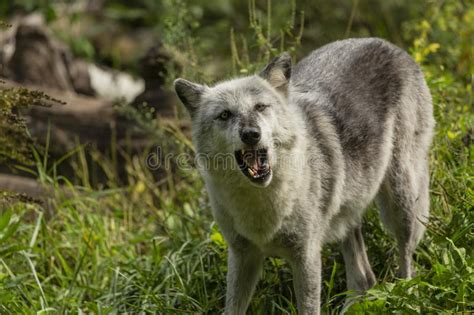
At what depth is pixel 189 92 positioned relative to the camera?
455 cm

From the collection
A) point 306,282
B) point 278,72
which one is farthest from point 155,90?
point 306,282

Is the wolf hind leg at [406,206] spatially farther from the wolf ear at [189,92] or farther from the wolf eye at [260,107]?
the wolf ear at [189,92]

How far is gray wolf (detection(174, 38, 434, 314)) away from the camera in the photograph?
4.23 metres

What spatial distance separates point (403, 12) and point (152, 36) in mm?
4574

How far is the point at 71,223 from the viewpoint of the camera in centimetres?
627

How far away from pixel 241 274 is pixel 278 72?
1.26 m

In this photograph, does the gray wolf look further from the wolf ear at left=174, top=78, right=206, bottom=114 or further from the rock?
the rock

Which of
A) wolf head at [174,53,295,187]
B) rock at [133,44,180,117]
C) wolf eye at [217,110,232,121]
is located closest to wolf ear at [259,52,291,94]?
wolf head at [174,53,295,187]

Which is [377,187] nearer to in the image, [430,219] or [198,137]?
[430,219]

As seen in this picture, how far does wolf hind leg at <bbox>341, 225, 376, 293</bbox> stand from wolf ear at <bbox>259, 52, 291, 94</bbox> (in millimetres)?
1208

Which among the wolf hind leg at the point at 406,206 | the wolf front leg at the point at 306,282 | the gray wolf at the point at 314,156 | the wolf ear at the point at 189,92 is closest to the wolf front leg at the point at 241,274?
the gray wolf at the point at 314,156

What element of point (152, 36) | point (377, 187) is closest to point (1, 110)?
point (377, 187)

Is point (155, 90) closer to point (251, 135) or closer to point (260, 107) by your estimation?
point (260, 107)

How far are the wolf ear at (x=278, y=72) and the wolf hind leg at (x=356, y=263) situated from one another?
1.21m
